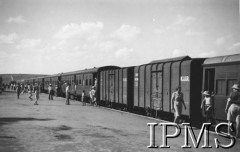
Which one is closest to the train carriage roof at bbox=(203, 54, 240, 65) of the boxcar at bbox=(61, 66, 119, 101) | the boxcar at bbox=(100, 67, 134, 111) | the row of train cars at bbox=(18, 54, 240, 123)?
the row of train cars at bbox=(18, 54, 240, 123)

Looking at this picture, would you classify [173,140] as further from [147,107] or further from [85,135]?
[147,107]

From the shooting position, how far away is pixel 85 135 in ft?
34.3

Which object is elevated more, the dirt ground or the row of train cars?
the row of train cars

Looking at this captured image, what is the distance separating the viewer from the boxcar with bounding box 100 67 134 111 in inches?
828

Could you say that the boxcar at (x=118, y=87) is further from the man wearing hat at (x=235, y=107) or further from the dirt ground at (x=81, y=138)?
the man wearing hat at (x=235, y=107)

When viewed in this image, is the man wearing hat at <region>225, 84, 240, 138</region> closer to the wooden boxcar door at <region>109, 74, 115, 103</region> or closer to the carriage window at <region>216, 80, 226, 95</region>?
the carriage window at <region>216, 80, 226, 95</region>

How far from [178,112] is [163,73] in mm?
3941

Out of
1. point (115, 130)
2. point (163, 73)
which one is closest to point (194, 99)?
point (163, 73)

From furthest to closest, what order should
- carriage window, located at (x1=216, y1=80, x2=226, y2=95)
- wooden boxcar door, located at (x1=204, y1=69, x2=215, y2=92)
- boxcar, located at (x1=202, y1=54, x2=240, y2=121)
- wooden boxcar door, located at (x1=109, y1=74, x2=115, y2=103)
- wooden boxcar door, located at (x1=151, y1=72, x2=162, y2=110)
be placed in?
wooden boxcar door, located at (x1=109, y1=74, x2=115, y2=103) → wooden boxcar door, located at (x1=151, y1=72, x2=162, y2=110) → wooden boxcar door, located at (x1=204, y1=69, x2=215, y2=92) → carriage window, located at (x1=216, y1=80, x2=226, y2=95) → boxcar, located at (x1=202, y1=54, x2=240, y2=121)

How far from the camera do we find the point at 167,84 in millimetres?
15617

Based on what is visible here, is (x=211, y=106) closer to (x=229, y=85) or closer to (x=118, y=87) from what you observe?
(x=229, y=85)

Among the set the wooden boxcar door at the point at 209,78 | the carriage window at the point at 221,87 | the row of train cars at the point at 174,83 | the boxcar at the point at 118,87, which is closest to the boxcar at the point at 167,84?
the row of train cars at the point at 174,83

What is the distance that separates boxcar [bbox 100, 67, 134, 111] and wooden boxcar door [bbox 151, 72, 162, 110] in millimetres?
3804

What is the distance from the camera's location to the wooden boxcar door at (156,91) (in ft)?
53.7
